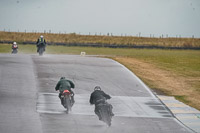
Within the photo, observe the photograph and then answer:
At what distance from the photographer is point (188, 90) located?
91.7 feet

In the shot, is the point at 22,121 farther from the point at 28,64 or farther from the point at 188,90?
the point at 28,64

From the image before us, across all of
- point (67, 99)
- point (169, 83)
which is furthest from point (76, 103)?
point (169, 83)

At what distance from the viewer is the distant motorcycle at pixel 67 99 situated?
725 inches

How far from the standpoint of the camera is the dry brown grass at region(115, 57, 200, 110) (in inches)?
1018

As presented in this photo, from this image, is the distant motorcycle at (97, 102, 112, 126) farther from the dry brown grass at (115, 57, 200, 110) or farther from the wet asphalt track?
the dry brown grass at (115, 57, 200, 110)

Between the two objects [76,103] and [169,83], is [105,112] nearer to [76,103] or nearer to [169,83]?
[76,103]

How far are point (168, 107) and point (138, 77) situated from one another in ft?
29.9

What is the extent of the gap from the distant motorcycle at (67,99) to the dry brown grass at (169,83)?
7.19m

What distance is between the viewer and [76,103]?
21297 millimetres

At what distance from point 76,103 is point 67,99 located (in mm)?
2600

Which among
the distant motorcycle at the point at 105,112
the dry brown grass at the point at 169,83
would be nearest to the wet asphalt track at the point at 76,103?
the distant motorcycle at the point at 105,112

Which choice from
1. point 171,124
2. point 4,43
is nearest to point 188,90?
point 171,124

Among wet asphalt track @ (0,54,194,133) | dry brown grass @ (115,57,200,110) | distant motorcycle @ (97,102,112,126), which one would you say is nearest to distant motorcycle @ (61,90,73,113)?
wet asphalt track @ (0,54,194,133)

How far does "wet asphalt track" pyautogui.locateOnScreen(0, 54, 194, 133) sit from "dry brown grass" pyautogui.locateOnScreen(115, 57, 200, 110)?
1.24 m
